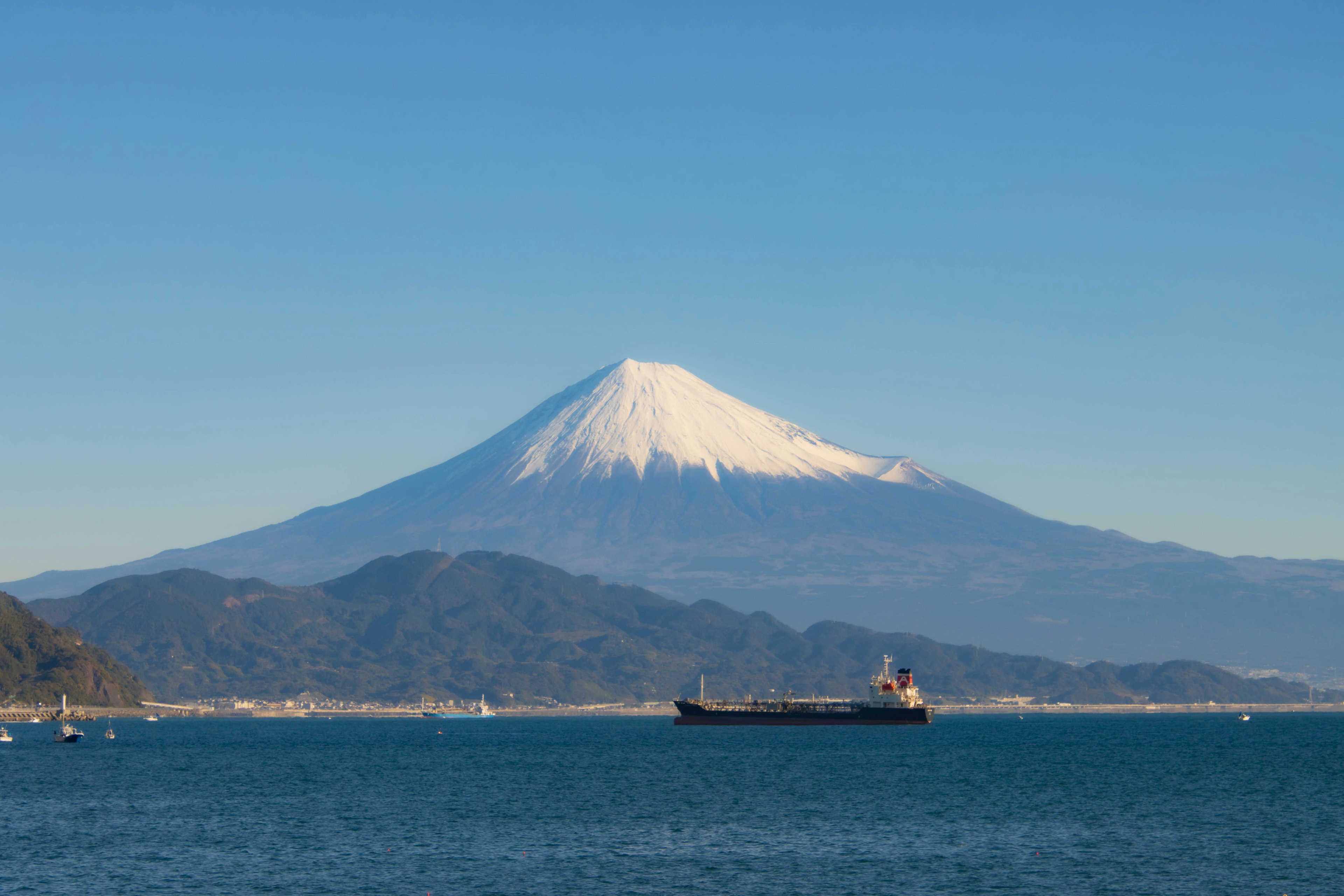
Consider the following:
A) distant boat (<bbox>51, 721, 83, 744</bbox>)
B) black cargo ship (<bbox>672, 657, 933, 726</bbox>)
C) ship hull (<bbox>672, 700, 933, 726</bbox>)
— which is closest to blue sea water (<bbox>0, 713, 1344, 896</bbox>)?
distant boat (<bbox>51, 721, 83, 744</bbox>)

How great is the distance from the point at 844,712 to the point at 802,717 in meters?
6.01

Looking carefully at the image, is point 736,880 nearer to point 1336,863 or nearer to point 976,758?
point 1336,863

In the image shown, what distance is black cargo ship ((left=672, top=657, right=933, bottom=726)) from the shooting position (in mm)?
181250

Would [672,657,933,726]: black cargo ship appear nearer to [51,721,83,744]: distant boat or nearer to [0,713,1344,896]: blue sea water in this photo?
[0,713,1344,896]: blue sea water

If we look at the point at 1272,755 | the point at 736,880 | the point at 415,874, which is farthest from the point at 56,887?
the point at 1272,755

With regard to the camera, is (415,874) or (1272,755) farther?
(1272,755)

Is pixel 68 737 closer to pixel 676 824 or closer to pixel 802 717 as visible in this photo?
pixel 802 717

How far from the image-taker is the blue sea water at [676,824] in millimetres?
52938

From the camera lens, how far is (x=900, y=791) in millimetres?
86188

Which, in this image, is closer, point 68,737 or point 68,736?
point 68,737

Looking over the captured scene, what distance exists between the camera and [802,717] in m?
190

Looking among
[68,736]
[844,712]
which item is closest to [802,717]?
[844,712]

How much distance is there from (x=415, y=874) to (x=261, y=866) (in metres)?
6.40

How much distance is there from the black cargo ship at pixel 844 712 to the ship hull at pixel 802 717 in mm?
47
